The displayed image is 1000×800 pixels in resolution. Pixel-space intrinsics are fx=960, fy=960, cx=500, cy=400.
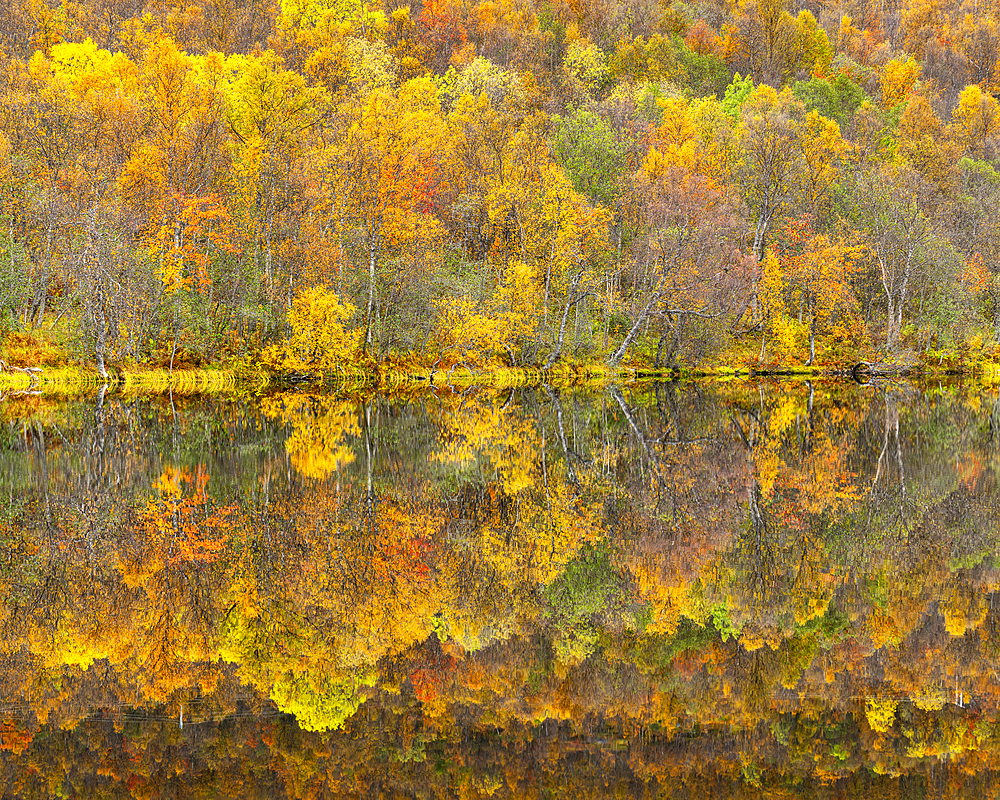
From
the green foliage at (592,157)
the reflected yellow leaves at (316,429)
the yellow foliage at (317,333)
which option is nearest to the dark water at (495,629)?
the reflected yellow leaves at (316,429)

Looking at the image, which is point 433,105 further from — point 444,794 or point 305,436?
point 444,794

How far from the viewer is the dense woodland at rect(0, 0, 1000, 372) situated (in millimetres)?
48469

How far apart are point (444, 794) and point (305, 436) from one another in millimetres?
18925

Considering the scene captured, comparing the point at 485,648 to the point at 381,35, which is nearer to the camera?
the point at 485,648

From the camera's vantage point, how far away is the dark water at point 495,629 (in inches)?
252

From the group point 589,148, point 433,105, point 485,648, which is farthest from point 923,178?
point 485,648

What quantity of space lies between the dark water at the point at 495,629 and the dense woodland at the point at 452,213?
30.9m

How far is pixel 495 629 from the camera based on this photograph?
356 inches

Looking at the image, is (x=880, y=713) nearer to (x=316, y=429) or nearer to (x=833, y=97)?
(x=316, y=429)

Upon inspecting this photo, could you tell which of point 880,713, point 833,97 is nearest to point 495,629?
point 880,713

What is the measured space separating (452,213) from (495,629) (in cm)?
5150

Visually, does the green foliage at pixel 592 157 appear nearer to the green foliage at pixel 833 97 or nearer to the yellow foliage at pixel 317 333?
the yellow foliage at pixel 317 333

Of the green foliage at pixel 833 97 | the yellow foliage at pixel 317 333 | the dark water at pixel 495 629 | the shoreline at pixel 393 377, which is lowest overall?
the shoreline at pixel 393 377

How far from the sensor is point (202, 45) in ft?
292
